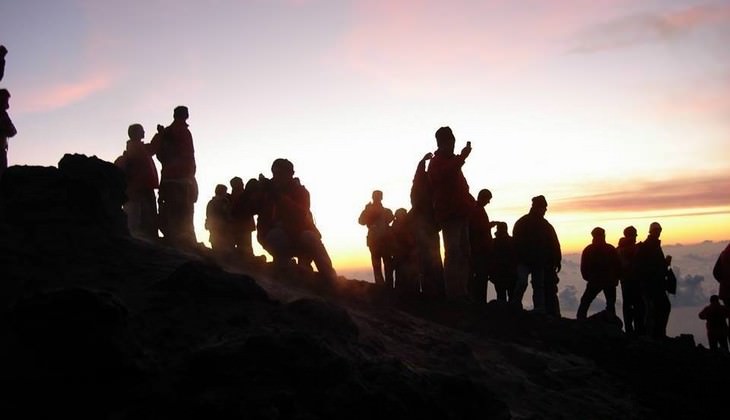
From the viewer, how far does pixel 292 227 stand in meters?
11.5

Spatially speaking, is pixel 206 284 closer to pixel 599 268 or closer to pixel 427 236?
pixel 427 236

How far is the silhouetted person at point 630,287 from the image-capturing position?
15.6m

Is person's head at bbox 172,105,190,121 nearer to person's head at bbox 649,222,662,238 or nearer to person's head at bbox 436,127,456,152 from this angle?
person's head at bbox 436,127,456,152

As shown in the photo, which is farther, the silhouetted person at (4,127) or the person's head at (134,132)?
the person's head at (134,132)

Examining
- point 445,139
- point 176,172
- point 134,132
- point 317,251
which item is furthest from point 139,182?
point 445,139

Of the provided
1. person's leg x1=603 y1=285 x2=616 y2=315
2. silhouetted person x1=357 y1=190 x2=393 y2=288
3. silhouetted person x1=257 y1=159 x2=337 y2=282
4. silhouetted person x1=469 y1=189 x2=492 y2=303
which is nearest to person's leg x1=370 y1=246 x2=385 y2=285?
silhouetted person x1=357 y1=190 x2=393 y2=288

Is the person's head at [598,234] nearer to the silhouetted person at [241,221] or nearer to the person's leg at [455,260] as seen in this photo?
the person's leg at [455,260]

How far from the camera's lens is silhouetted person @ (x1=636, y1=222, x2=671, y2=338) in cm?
1530

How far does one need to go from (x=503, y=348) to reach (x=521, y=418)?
2.96 m

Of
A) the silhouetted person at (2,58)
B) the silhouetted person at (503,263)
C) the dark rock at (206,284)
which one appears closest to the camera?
the dark rock at (206,284)

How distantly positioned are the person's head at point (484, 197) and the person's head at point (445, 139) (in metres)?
2.00

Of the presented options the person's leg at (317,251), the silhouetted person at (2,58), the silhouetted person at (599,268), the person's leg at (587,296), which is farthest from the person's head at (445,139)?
the silhouetted person at (2,58)

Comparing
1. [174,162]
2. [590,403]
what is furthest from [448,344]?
[174,162]

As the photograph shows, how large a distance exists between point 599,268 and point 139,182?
1023cm
